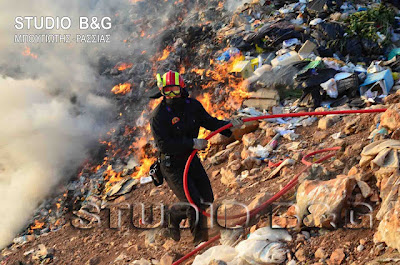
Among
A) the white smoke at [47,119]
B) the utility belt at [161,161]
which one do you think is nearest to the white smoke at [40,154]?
the white smoke at [47,119]

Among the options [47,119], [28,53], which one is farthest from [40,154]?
[28,53]

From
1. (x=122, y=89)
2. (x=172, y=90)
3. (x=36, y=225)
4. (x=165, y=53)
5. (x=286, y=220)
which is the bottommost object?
(x=36, y=225)

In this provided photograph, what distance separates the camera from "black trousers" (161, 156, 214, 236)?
3.55m

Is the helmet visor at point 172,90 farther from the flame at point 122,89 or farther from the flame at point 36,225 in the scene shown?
the flame at point 122,89

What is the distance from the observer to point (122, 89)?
942cm

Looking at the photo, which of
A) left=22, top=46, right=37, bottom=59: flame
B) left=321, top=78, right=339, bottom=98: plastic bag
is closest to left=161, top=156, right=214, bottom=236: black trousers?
left=321, top=78, right=339, bottom=98: plastic bag

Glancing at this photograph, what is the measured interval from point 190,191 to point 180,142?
18.9 inches

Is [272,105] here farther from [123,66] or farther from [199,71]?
[123,66]

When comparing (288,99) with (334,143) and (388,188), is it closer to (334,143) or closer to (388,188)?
(334,143)

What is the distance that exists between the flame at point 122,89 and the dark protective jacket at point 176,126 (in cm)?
585

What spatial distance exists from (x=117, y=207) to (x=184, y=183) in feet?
9.27

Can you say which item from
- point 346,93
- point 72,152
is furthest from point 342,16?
point 72,152

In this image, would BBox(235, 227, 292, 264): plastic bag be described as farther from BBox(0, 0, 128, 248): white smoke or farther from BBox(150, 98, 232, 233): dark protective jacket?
BBox(0, 0, 128, 248): white smoke

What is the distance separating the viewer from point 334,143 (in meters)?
4.55
